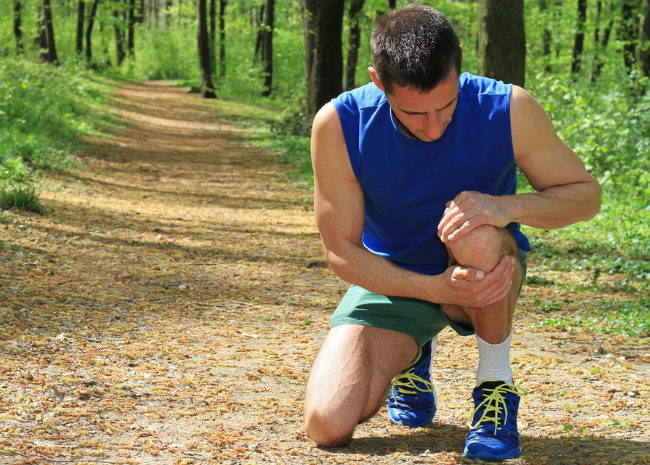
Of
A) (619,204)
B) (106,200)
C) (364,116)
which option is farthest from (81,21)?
(364,116)

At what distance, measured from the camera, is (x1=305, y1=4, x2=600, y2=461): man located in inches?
91.9

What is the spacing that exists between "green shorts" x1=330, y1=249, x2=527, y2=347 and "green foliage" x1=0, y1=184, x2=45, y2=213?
14.3ft

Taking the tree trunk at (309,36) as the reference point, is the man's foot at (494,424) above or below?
below

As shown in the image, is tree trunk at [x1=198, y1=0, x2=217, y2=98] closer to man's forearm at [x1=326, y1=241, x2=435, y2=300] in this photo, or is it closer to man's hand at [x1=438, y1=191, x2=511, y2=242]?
man's forearm at [x1=326, y1=241, x2=435, y2=300]

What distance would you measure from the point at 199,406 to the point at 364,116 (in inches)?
55.7

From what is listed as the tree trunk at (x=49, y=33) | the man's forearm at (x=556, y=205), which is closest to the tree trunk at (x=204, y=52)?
the tree trunk at (x=49, y=33)

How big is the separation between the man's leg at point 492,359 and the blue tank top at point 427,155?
241 millimetres

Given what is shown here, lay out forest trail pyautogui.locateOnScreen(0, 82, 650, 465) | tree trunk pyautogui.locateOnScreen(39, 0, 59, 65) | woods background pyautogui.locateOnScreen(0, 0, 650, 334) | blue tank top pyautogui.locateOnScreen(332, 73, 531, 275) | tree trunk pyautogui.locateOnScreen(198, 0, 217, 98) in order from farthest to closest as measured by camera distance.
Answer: tree trunk pyautogui.locateOnScreen(198, 0, 217, 98), tree trunk pyautogui.locateOnScreen(39, 0, 59, 65), woods background pyautogui.locateOnScreen(0, 0, 650, 334), blue tank top pyautogui.locateOnScreen(332, 73, 531, 275), forest trail pyautogui.locateOnScreen(0, 82, 650, 465)

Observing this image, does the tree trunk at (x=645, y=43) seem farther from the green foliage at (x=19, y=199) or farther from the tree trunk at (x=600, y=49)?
the green foliage at (x=19, y=199)

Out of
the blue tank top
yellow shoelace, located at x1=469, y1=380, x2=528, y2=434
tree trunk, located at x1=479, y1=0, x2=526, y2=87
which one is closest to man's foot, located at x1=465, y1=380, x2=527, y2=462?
yellow shoelace, located at x1=469, y1=380, x2=528, y2=434

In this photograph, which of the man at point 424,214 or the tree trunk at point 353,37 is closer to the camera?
the man at point 424,214

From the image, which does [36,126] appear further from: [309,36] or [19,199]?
[309,36]

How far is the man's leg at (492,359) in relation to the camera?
2287mm

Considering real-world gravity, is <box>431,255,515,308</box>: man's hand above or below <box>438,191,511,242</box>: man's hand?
below
